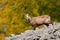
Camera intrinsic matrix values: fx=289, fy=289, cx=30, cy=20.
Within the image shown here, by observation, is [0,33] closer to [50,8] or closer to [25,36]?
[50,8]

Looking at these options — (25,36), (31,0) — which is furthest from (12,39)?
(31,0)

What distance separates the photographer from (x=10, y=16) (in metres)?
11.8

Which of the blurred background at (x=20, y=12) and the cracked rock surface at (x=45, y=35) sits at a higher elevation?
the blurred background at (x=20, y=12)

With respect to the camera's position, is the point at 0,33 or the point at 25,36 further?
the point at 0,33

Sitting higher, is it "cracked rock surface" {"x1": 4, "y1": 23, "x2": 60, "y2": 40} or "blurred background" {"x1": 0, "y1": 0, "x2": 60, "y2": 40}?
"blurred background" {"x1": 0, "y1": 0, "x2": 60, "y2": 40}

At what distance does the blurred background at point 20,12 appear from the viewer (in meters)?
11.5

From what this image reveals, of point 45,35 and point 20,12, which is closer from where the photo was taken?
point 45,35

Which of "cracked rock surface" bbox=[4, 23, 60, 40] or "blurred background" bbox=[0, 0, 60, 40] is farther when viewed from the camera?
"blurred background" bbox=[0, 0, 60, 40]

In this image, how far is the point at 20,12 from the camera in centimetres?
1187

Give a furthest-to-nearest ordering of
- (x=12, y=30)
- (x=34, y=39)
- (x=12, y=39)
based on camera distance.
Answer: (x=12, y=30), (x=12, y=39), (x=34, y=39)

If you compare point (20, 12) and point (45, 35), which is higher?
point (20, 12)

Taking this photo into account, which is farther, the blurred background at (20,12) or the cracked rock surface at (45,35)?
the blurred background at (20,12)

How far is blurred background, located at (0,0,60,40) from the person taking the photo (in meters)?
11.5

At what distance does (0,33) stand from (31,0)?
1869 millimetres
